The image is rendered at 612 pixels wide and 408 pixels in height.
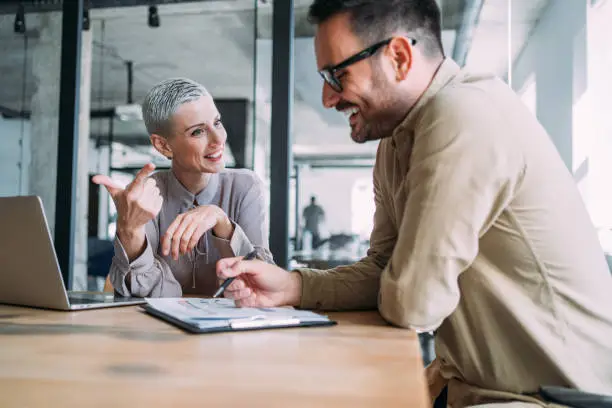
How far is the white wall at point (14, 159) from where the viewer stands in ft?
24.3

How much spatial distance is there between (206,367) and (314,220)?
7256 millimetres

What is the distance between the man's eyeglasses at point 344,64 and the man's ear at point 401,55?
2 centimetres

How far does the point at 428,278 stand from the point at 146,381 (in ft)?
1.73

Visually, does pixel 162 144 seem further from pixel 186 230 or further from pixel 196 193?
pixel 186 230

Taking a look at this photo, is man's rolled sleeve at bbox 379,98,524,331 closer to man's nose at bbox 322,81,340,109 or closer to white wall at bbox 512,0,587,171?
man's nose at bbox 322,81,340,109

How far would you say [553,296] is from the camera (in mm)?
1041

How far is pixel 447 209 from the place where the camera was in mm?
951

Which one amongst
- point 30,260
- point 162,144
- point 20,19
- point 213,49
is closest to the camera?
point 30,260

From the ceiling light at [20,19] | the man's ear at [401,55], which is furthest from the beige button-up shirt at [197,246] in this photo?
the ceiling light at [20,19]

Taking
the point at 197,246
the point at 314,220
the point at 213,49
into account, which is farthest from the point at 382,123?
the point at 314,220

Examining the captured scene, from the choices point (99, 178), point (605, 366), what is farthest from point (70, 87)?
point (605, 366)

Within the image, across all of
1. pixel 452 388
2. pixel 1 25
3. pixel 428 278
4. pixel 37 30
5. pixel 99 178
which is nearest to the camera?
pixel 428 278

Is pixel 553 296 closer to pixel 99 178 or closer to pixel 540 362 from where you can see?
pixel 540 362

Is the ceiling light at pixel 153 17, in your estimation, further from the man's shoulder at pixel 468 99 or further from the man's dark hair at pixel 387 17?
the man's shoulder at pixel 468 99
